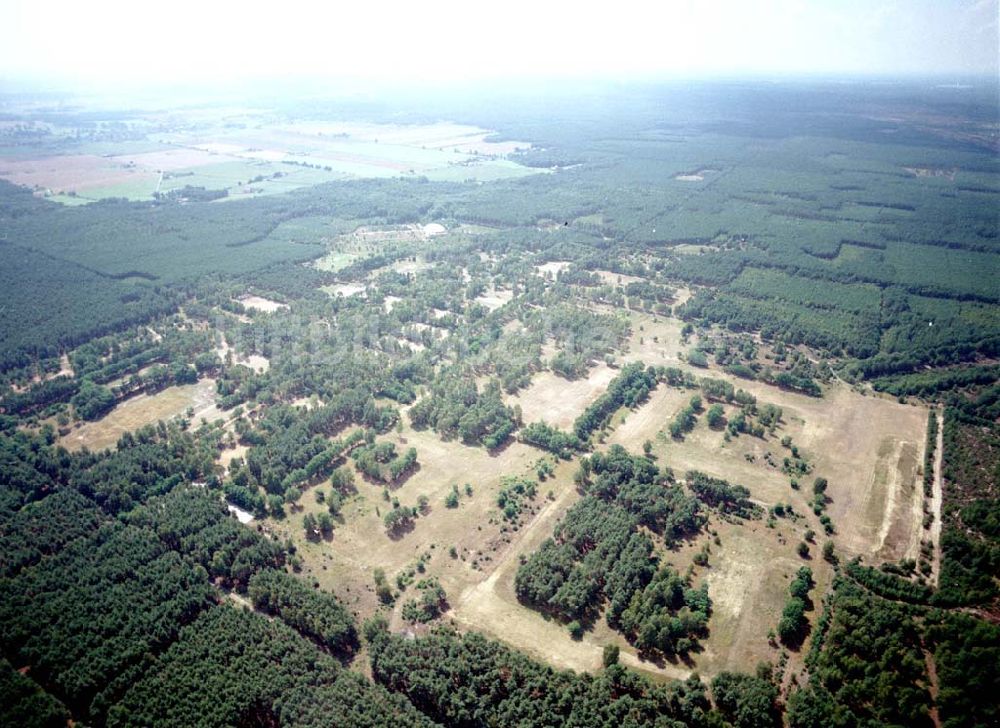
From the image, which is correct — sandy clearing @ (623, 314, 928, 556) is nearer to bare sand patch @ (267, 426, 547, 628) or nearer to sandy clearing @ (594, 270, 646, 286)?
bare sand patch @ (267, 426, 547, 628)

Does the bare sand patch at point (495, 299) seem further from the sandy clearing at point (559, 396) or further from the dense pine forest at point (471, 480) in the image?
the sandy clearing at point (559, 396)

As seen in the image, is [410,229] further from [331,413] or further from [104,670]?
[104,670]

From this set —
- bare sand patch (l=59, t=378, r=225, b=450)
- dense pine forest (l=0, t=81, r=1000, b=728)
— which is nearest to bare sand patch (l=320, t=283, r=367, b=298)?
dense pine forest (l=0, t=81, r=1000, b=728)

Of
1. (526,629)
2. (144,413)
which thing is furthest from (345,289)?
(526,629)

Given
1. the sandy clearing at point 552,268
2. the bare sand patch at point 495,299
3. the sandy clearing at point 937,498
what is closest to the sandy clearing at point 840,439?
the sandy clearing at point 937,498

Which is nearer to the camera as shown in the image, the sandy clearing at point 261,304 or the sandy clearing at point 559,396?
the sandy clearing at point 559,396

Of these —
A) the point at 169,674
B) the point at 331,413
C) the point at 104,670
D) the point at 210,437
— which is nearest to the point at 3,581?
the point at 104,670

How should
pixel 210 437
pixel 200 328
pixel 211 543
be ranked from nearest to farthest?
1. pixel 211 543
2. pixel 210 437
3. pixel 200 328

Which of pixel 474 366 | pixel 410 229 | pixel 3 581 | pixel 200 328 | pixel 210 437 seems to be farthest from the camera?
pixel 410 229
